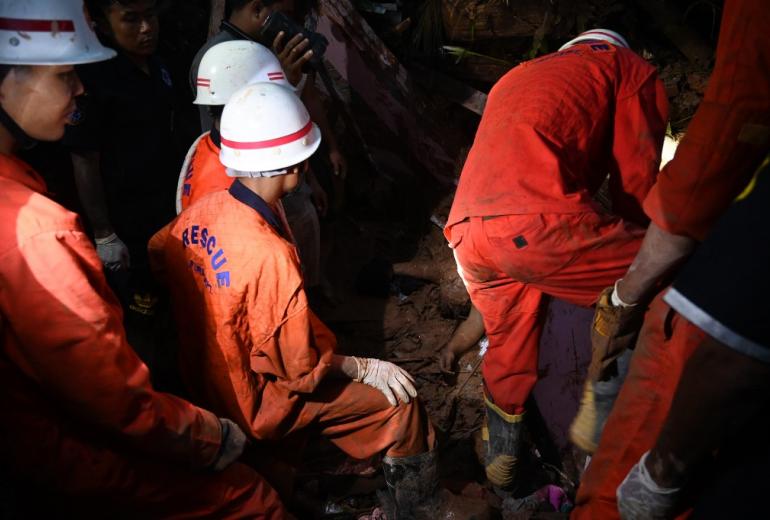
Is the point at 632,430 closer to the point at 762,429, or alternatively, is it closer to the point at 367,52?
the point at 762,429

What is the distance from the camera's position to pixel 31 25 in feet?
6.27

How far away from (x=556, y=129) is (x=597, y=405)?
48.1 inches

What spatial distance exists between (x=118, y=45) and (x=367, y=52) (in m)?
2.15

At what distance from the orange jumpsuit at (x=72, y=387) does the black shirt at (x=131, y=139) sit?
1.38 metres

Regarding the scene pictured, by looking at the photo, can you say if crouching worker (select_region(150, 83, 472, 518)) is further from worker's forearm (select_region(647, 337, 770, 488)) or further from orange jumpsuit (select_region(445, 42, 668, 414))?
worker's forearm (select_region(647, 337, 770, 488))

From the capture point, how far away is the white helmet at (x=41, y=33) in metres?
1.88

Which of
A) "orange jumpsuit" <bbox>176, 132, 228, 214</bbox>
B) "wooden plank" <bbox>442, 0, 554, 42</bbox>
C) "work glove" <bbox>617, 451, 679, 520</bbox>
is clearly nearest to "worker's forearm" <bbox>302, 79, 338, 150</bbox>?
"orange jumpsuit" <bbox>176, 132, 228, 214</bbox>

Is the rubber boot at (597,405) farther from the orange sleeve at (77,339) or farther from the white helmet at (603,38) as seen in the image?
the orange sleeve at (77,339)

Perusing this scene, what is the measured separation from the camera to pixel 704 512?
1377 mm

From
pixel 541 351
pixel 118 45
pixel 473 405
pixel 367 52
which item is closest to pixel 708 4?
pixel 367 52

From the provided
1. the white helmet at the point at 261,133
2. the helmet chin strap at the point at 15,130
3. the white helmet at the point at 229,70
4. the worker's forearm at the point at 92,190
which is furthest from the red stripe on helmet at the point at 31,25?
the worker's forearm at the point at 92,190

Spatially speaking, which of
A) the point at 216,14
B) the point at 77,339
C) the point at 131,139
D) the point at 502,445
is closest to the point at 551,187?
the point at 502,445

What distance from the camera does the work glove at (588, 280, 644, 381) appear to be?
211 centimetres

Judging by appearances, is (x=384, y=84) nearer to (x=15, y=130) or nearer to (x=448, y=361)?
(x=448, y=361)
